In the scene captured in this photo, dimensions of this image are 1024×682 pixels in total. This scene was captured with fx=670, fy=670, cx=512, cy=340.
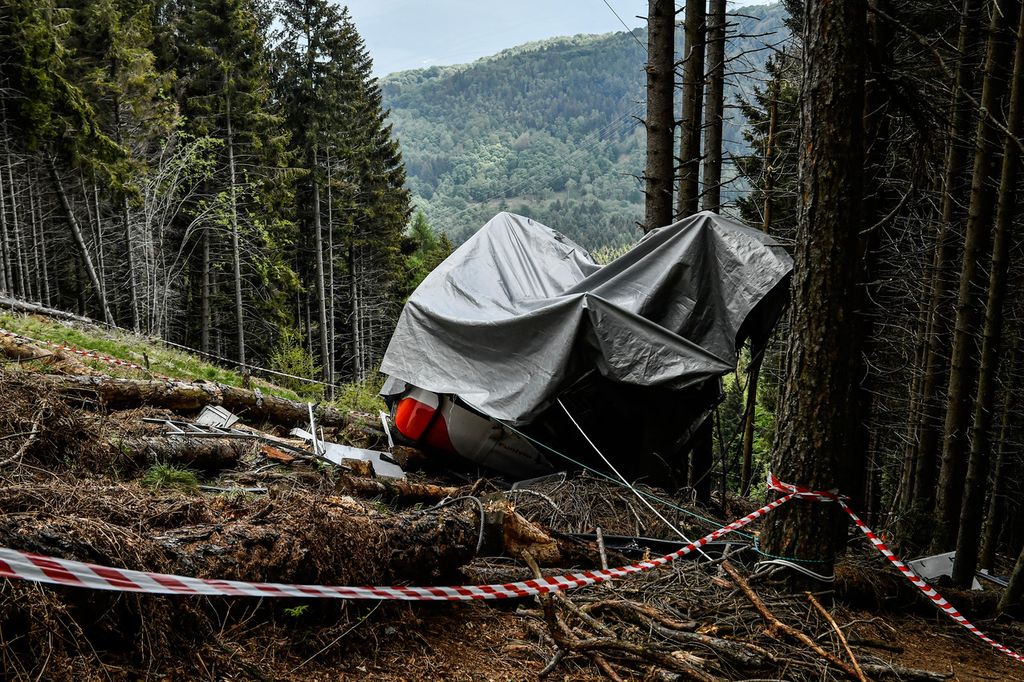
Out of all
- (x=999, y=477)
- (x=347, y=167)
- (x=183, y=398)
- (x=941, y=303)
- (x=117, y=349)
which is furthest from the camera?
(x=347, y=167)

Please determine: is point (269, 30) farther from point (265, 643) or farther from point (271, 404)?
point (265, 643)

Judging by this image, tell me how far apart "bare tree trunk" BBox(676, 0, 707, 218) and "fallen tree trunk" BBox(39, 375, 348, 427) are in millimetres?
5866

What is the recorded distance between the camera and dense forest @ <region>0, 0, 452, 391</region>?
1870cm

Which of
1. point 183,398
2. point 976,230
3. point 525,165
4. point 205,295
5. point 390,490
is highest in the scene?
point 525,165

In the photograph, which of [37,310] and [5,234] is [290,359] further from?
[37,310]

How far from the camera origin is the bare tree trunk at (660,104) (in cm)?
819

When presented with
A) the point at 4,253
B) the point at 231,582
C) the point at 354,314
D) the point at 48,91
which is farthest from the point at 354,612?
the point at 354,314

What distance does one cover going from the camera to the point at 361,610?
3232 mm

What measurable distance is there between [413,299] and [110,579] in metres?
6.16

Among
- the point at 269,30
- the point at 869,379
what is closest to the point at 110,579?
the point at 869,379

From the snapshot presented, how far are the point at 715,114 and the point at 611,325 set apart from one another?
600 cm

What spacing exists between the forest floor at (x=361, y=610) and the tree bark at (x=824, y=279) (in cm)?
67

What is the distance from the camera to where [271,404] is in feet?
28.8

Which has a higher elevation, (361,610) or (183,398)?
(361,610)
